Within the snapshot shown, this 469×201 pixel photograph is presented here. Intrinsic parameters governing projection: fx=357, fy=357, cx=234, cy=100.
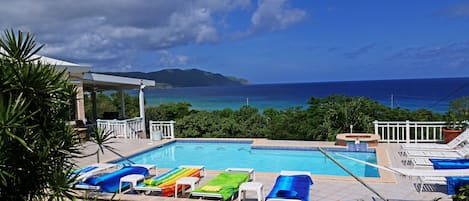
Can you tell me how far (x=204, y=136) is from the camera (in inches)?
554

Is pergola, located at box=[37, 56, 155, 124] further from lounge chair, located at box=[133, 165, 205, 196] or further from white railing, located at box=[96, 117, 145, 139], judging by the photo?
lounge chair, located at box=[133, 165, 205, 196]

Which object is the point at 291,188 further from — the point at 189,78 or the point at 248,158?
the point at 189,78

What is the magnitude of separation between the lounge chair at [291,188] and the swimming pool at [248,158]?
106 inches

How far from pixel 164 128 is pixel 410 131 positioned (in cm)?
854

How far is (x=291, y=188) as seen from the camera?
552 centimetres

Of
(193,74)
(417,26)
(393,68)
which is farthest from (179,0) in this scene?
Answer: (193,74)

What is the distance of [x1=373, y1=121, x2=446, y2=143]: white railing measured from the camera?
10.3 m

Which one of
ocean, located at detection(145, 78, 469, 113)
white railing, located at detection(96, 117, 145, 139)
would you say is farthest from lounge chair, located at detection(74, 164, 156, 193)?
ocean, located at detection(145, 78, 469, 113)

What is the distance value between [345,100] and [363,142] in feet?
9.66

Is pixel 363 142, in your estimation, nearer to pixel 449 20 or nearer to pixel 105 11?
pixel 105 11

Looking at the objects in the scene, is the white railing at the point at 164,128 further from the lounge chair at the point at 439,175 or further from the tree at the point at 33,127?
the tree at the point at 33,127

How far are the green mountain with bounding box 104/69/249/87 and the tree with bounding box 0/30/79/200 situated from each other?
61.9m

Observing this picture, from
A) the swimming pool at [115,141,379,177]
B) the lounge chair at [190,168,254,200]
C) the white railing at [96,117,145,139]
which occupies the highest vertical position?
the white railing at [96,117,145,139]

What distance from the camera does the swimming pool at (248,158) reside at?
917 cm
